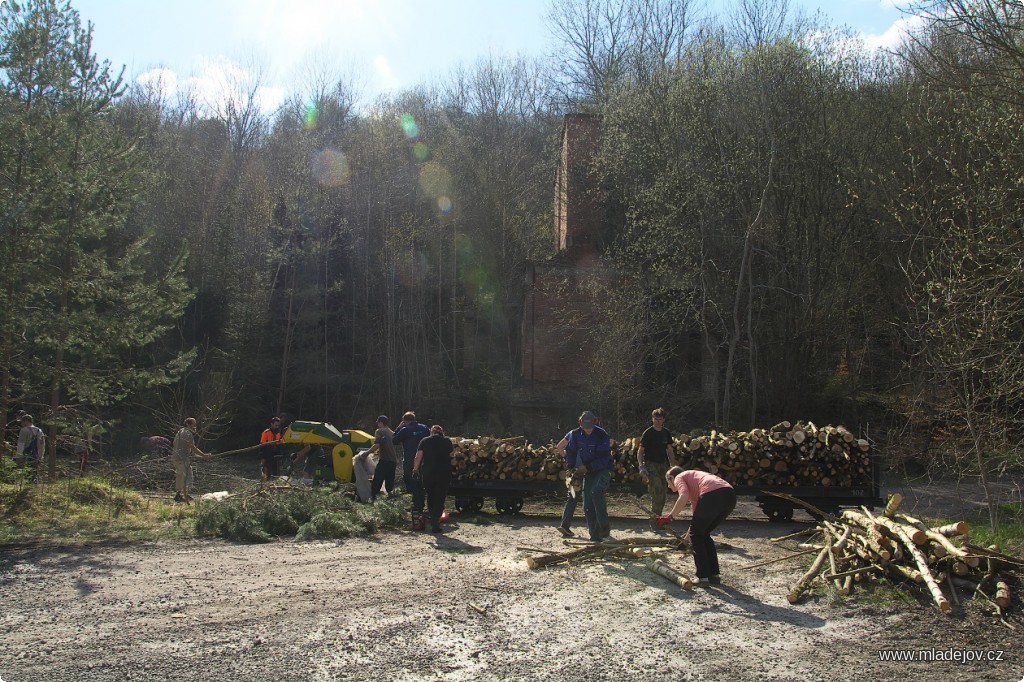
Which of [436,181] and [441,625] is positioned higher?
[436,181]

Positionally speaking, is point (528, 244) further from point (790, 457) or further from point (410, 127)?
point (790, 457)

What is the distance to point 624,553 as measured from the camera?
9.42m

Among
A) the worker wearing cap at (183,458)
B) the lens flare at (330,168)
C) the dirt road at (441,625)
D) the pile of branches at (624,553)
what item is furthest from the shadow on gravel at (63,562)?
the lens flare at (330,168)

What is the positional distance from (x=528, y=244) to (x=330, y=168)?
30.1ft

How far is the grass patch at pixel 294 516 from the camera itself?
1139 centimetres

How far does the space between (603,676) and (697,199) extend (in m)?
17.7

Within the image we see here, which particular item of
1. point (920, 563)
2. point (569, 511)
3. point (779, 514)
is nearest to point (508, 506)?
point (569, 511)

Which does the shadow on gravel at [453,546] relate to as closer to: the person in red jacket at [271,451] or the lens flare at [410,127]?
the person in red jacket at [271,451]

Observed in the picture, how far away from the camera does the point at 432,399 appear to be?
2873 cm

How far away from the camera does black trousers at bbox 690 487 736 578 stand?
808 cm

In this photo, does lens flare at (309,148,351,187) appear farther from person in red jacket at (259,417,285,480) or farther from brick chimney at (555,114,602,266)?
person in red jacket at (259,417,285,480)

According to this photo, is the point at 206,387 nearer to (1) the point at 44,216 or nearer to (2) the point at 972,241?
(1) the point at 44,216

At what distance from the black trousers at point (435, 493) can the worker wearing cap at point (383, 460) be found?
1821 mm

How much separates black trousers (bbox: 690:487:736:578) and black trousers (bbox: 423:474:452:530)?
4.42 metres
